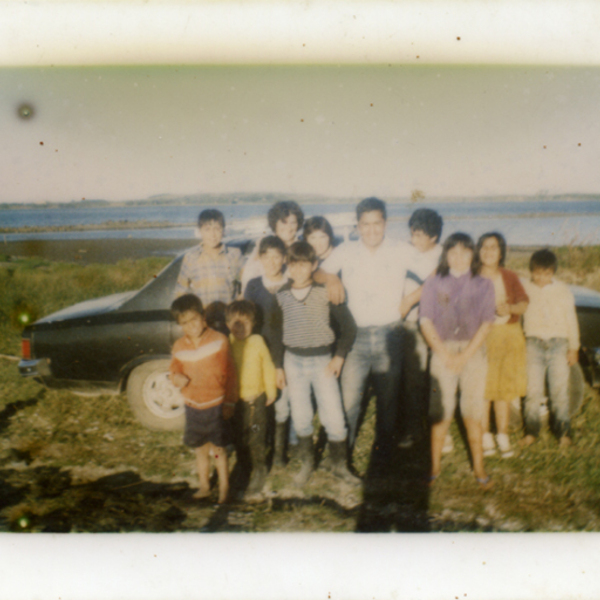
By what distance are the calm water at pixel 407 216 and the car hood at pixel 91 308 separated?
0.51 m

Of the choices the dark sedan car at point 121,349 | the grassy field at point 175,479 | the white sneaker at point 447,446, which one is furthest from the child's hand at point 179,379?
the white sneaker at point 447,446

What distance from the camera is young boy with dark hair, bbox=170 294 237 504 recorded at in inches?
77.0

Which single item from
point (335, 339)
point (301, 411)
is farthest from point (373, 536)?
point (335, 339)

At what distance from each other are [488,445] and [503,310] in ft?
3.08

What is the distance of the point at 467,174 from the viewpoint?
2.08m

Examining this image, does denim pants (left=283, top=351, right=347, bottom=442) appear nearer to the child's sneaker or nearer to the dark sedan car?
the dark sedan car

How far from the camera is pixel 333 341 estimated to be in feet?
6.73

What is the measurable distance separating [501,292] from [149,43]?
2.60 m

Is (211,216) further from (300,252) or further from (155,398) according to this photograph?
(155,398)

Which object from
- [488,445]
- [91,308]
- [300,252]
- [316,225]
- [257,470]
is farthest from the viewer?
[91,308]

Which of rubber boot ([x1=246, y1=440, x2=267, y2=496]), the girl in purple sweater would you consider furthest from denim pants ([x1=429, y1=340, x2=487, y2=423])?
rubber boot ([x1=246, y1=440, x2=267, y2=496])

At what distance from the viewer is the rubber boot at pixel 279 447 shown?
224cm

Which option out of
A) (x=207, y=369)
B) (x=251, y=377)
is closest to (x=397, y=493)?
(x=251, y=377)

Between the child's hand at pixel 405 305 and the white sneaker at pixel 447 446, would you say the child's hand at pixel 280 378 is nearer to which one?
the child's hand at pixel 405 305
